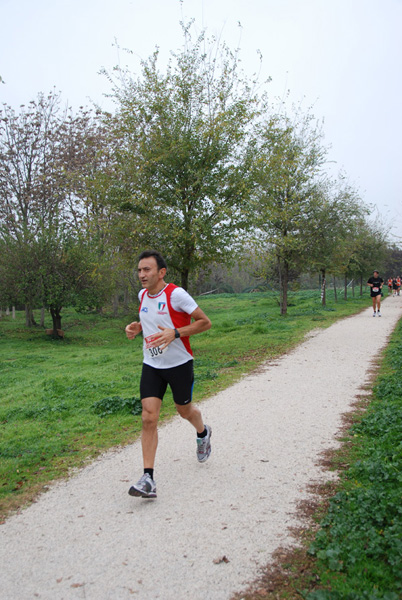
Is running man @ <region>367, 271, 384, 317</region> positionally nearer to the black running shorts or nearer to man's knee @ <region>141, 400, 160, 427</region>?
the black running shorts

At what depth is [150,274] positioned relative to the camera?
15.1ft

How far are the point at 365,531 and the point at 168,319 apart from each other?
234cm

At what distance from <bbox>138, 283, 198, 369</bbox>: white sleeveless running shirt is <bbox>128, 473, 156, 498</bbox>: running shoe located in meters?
1.00

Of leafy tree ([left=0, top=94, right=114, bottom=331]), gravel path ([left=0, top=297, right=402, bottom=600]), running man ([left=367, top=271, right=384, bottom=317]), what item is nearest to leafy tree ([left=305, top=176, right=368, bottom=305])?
running man ([left=367, top=271, right=384, bottom=317])

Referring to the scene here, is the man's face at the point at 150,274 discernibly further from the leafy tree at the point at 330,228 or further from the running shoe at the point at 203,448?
the leafy tree at the point at 330,228

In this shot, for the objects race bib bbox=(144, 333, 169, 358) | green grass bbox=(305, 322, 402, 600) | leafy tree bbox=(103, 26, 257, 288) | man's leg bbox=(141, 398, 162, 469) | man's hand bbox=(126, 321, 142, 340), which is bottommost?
green grass bbox=(305, 322, 402, 600)

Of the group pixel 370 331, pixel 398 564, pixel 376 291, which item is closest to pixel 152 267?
pixel 398 564

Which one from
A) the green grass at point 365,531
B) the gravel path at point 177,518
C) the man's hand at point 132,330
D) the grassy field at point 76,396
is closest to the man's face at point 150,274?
the man's hand at point 132,330

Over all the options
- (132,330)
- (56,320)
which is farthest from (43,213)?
(132,330)

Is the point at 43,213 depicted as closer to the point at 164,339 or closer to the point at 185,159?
the point at 185,159

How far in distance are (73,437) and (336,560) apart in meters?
4.32

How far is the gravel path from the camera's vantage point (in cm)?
309

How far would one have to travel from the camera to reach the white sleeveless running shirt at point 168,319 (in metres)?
4.56

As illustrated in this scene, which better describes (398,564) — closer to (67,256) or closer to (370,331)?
(370,331)
